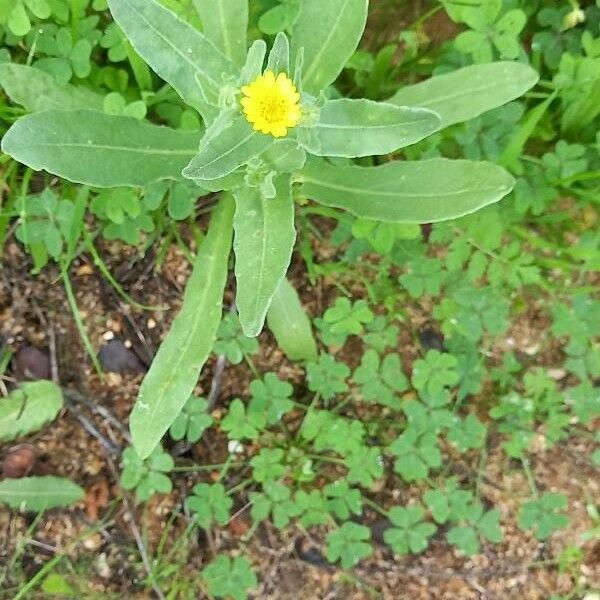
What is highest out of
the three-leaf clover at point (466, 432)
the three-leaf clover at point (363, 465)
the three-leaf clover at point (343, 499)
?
the three-leaf clover at point (466, 432)

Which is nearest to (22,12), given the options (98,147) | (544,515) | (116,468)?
(98,147)

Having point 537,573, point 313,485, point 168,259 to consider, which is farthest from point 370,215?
point 537,573

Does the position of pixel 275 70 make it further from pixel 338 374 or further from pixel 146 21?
pixel 338 374

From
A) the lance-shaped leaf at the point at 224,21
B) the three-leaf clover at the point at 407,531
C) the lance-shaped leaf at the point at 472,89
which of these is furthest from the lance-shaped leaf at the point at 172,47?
the three-leaf clover at the point at 407,531

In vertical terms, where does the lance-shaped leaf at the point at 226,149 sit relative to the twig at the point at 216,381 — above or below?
above

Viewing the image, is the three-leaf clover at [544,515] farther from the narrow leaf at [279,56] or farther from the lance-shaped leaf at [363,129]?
the narrow leaf at [279,56]

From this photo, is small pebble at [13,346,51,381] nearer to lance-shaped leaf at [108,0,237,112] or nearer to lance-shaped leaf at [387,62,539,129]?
lance-shaped leaf at [108,0,237,112]
